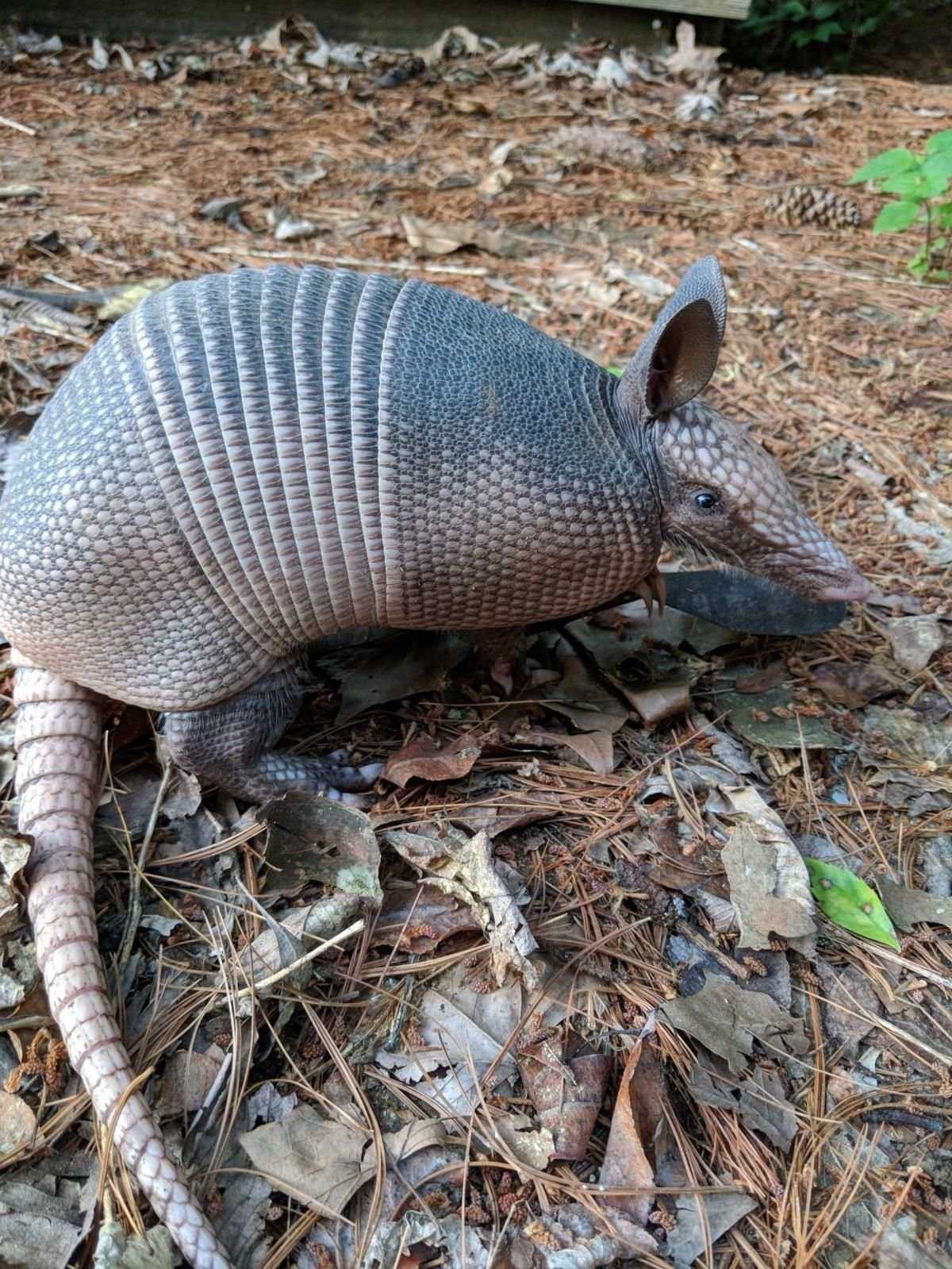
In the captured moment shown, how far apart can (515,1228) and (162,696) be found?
1.74 metres

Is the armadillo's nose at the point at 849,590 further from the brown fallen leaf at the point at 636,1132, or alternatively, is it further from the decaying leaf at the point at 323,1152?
the decaying leaf at the point at 323,1152

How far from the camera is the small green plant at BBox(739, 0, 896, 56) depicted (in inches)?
357

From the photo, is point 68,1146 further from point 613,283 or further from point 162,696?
point 613,283

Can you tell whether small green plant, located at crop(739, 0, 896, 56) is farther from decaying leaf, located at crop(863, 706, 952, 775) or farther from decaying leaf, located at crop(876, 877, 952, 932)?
decaying leaf, located at crop(876, 877, 952, 932)

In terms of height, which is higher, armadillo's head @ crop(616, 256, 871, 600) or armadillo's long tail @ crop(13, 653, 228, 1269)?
armadillo's head @ crop(616, 256, 871, 600)

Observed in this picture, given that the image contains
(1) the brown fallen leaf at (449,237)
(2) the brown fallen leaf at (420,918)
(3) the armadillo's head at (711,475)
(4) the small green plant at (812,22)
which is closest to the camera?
(2) the brown fallen leaf at (420,918)

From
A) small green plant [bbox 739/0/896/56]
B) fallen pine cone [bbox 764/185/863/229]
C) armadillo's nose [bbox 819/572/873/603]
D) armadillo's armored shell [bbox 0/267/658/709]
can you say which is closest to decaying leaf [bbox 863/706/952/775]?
armadillo's nose [bbox 819/572/873/603]

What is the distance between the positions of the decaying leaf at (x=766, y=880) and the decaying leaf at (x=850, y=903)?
8cm

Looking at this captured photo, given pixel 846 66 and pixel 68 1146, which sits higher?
pixel 846 66

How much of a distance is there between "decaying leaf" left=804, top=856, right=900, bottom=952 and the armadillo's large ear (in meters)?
1.55

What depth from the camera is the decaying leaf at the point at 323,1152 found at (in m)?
2.23

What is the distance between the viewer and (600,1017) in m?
2.53

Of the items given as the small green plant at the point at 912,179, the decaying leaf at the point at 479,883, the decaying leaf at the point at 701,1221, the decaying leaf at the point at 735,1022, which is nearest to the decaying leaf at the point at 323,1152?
the decaying leaf at the point at 479,883

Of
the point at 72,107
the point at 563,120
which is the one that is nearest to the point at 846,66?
the point at 563,120
